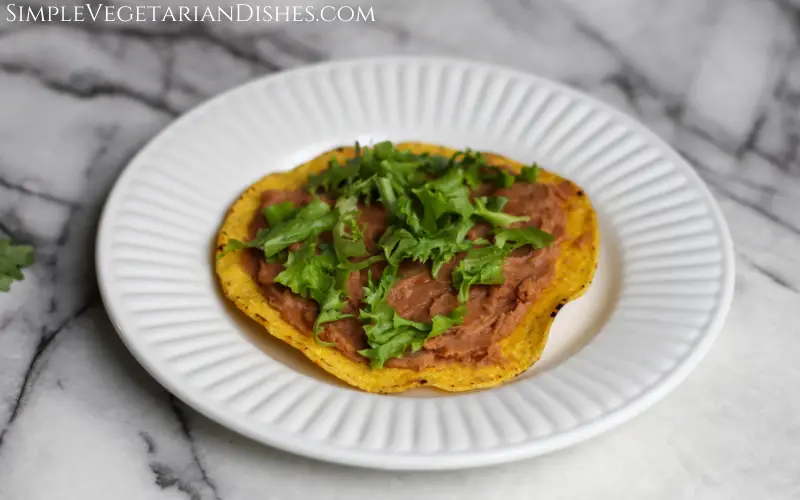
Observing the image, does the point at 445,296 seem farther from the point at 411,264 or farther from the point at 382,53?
the point at 382,53

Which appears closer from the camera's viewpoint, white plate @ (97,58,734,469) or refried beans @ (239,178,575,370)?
white plate @ (97,58,734,469)

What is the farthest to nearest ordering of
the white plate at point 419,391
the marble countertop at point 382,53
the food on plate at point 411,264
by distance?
the food on plate at point 411,264 → the marble countertop at point 382,53 → the white plate at point 419,391

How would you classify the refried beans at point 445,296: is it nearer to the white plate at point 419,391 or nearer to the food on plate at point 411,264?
the food on plate at point 411,264

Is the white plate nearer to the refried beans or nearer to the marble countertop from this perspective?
the refried beans

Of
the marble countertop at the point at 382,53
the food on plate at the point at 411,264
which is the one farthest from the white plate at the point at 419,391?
the marble countertop at the point at 382,53

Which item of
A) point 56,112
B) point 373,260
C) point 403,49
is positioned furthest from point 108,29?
point 373,260

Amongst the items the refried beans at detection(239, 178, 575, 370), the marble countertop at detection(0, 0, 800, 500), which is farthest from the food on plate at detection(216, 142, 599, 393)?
the marble countertop at detection(0, 0, 800, 500)

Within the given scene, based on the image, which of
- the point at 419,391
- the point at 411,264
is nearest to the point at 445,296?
the point at 411,264
